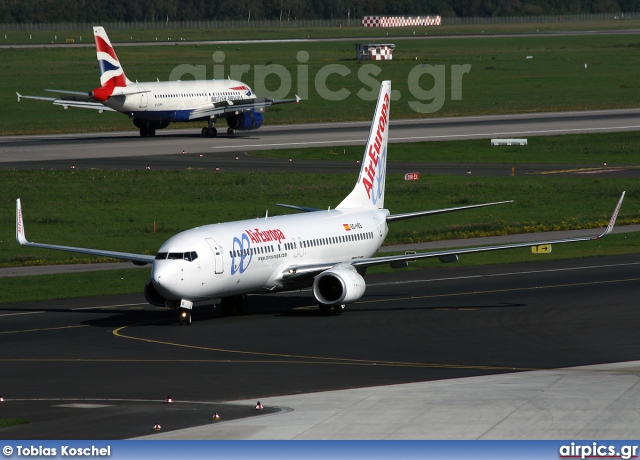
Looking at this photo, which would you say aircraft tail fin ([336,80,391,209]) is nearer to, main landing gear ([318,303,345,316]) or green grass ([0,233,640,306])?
main landing gear ([318,303,345,316])

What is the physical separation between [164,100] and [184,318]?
75.3 m

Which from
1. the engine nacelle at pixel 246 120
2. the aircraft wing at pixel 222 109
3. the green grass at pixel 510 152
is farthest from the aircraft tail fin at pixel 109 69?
the green grass at pixel 510 152

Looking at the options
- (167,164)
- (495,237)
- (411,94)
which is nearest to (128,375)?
(495,237)

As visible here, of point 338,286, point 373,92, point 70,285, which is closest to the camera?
point 338,286

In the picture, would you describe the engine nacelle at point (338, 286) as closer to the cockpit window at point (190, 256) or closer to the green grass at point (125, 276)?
the cockpit window at point (190, 256)

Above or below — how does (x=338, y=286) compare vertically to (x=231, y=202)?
below

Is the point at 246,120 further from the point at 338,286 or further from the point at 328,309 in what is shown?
the point at 338,286

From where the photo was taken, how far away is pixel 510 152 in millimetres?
109000

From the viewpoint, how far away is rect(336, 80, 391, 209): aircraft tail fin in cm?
5503

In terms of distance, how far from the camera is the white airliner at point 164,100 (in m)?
117

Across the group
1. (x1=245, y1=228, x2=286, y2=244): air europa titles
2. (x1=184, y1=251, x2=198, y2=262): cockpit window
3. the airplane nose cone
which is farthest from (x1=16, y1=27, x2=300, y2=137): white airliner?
the airplane nose cone

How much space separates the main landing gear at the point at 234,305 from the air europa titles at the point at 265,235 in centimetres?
321

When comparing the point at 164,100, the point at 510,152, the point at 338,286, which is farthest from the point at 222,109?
the point at 338,286

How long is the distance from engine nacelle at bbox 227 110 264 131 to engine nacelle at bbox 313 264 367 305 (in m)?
76.8
